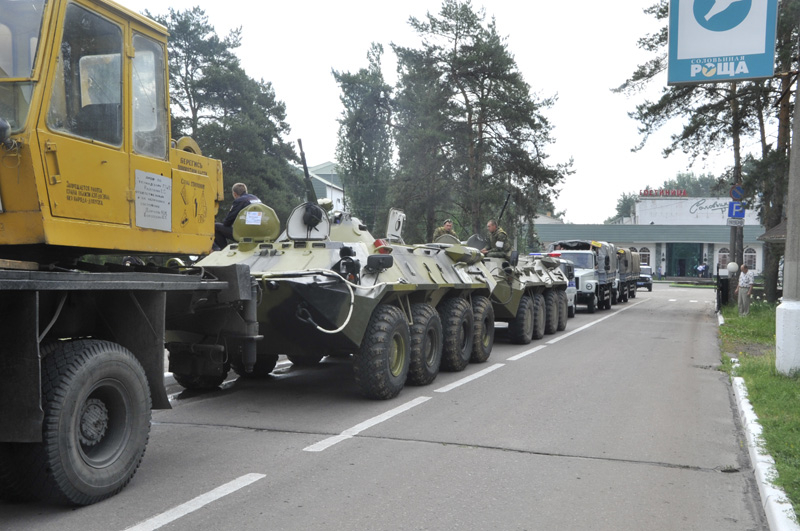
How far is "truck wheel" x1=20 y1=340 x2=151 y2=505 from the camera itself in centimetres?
429

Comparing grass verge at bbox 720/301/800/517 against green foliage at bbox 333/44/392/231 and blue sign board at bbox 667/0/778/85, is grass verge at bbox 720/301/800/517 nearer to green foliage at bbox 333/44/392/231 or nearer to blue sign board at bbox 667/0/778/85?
blue sign board at bbox 667/0/778/85

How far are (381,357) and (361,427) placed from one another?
3.51 ft

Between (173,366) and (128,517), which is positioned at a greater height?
(173,366)

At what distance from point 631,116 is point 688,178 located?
120 meters

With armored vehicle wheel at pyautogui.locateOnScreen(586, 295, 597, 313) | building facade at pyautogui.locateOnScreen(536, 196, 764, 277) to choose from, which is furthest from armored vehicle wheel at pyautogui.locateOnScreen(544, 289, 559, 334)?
building facade at pyautogui.locateOnScreen(536, 196, 764, 277)

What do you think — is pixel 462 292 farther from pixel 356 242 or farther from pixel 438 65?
pixel 438 65

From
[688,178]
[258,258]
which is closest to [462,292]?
[258,258]

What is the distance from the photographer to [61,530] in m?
4.20

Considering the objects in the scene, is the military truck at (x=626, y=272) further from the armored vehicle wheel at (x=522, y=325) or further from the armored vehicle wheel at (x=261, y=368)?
the armored vehicle wheel at (x=261, y=368)

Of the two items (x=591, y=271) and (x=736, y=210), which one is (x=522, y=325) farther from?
(x=591, y=271)

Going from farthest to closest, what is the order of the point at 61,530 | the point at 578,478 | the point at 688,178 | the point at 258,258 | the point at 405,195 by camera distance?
the point at 688,178, the point at 405,195, the point at 258,258, the point at 578,478, the point at 61,530

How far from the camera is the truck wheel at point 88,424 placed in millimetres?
4293

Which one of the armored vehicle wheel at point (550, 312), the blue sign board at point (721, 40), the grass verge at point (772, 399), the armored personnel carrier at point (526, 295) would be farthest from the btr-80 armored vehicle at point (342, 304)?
the armored vehicle wheel at point (550, 312)

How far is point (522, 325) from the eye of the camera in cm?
1405
